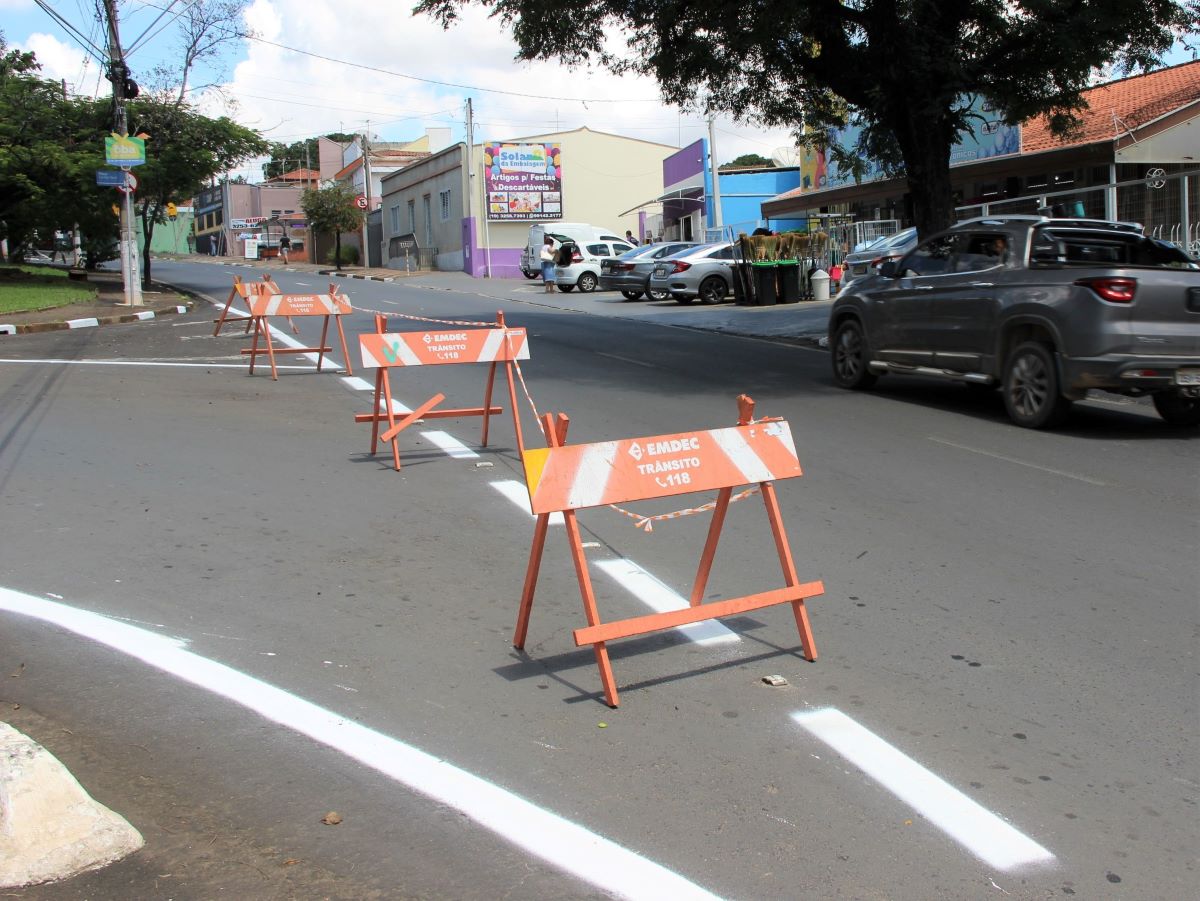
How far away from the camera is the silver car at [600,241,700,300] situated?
30.8 m

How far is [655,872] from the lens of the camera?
3.39 metres

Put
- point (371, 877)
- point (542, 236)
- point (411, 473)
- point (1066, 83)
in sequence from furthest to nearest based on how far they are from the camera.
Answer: point (542, 236) → point (1066, 83) → point (411, 473) → point (371, 877)

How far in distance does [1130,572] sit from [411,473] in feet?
17.1

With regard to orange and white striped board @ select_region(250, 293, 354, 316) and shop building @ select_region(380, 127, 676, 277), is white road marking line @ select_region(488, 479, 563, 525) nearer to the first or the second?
orange and white striped board @ select_region(250, 293, 354, 316)

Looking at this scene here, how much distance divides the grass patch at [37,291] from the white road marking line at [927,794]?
24.0 metres

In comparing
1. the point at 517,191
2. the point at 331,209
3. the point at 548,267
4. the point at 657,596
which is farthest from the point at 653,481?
the point at 331,209

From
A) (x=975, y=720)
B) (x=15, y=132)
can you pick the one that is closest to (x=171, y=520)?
(x=975, y=720)

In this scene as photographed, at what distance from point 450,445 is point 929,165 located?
9.40 metres

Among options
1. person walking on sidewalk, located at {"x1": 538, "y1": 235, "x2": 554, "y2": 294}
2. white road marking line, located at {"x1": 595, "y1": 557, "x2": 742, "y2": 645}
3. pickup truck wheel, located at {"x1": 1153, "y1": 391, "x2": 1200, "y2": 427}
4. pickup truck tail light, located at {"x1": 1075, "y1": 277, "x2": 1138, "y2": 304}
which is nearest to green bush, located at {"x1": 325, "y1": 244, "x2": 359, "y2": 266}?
person walking on sidewalk, located at {"x1": 538, "y1": 235, "x2": 554, "y2": 294}

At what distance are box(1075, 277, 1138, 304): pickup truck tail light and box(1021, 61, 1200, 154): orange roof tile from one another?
1388 cm

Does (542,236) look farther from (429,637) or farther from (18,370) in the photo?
(429,637)

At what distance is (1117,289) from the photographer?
991 centimetres

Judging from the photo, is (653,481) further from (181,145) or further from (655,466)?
(181,145)

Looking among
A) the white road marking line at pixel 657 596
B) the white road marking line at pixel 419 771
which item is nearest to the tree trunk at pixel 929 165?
the white road marking line at pixel 657 596
